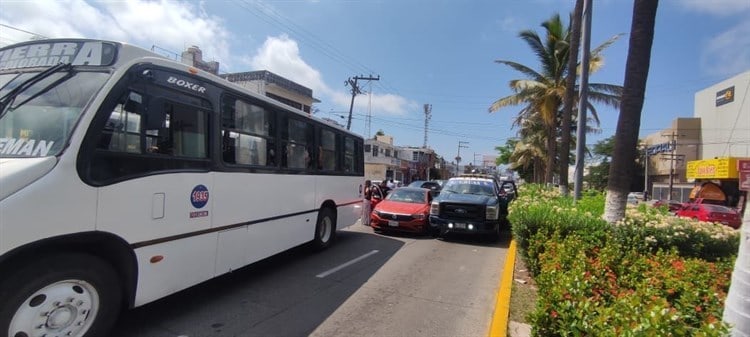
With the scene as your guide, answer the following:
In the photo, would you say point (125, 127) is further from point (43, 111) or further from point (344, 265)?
point (344, 265)

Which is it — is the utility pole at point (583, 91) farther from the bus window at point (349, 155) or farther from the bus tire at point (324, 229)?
the bus tire at point (324, 229)

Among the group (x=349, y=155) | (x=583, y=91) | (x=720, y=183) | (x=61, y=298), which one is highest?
(x=583, y=91)

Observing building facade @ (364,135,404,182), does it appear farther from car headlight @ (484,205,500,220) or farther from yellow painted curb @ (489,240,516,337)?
yellow painted curb @ (489,240,516,337)

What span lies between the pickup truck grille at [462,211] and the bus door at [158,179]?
716cm

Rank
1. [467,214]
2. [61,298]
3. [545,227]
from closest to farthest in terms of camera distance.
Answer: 1. [61,298]
2. [545,227]
3. [467,214]

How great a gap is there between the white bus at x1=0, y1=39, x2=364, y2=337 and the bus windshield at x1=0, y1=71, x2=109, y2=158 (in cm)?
1

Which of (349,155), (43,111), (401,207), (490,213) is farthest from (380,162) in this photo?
(43,111)

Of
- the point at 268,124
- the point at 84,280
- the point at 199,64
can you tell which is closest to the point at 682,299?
the point at 84,280

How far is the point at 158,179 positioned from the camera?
4.28m

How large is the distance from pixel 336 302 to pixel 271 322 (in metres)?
1.03

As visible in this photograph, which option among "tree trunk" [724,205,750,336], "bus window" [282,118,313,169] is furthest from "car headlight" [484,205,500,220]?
"tree trunk" [724,205,750,336]

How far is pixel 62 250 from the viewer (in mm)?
3406

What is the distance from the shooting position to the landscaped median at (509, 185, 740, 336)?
2.82 meters

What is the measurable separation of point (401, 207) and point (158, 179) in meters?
8.40
